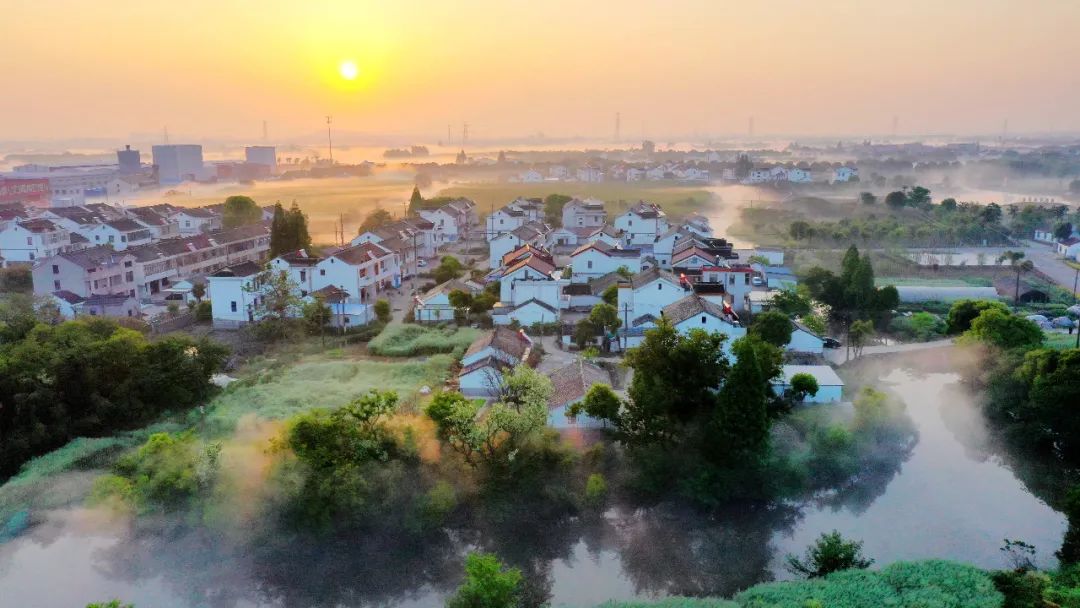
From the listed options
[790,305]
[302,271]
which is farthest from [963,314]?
[302,271]

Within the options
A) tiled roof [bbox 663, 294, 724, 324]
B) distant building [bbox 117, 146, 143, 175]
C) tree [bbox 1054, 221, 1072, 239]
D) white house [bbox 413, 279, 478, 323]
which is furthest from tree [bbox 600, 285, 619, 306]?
distant building [bbox 117, 146, 143, 175]

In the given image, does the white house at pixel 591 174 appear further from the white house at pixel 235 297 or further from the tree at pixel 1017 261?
the white house at pixel 235 297

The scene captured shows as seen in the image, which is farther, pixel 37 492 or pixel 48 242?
pixel 48 242

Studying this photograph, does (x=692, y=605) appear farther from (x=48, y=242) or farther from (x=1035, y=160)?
(x=1035, y=160)

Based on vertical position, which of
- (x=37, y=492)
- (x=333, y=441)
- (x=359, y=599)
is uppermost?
(x=333, y=441)

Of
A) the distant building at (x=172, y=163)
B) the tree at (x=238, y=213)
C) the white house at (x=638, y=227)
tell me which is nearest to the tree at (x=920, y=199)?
the white house at (x=638, y=227)

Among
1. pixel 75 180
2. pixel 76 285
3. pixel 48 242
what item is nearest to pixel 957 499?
pixel 76 285
